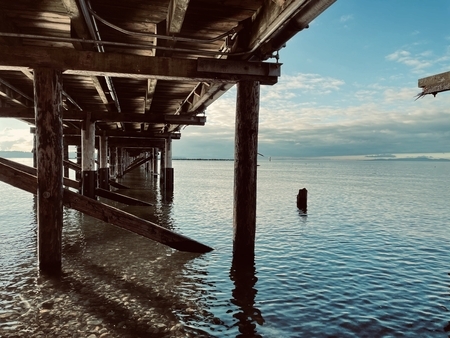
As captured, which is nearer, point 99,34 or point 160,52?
point 99,34

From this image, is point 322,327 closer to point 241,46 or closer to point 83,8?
point 241,46

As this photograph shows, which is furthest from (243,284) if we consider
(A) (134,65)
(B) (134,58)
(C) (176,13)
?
(C) (176,13)

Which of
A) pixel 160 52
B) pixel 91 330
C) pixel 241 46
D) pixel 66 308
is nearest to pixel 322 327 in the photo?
pixel 91 330

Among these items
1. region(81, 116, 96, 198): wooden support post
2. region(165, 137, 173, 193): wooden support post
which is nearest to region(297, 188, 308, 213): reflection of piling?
region(165, 137, 173, 193): wooden support post

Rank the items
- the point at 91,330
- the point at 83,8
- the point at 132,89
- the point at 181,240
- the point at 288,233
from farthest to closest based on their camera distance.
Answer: the point at 288,233, the point at 132,89, the point at 181,240, the point at 83,8, the point at 91,330

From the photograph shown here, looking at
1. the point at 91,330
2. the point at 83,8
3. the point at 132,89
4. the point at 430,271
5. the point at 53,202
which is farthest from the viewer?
the point at 132,89

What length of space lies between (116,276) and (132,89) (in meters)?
6.03

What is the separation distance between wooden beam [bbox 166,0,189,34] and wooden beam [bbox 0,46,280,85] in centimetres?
103

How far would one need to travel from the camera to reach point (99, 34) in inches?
235

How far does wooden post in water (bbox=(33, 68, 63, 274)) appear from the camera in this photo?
18.3ft

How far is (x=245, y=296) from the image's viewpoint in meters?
5.61

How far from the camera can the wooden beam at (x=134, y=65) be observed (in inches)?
218

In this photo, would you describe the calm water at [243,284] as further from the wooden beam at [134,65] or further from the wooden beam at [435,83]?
the wooden beam at [134,65]

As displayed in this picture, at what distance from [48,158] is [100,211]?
1.28m
